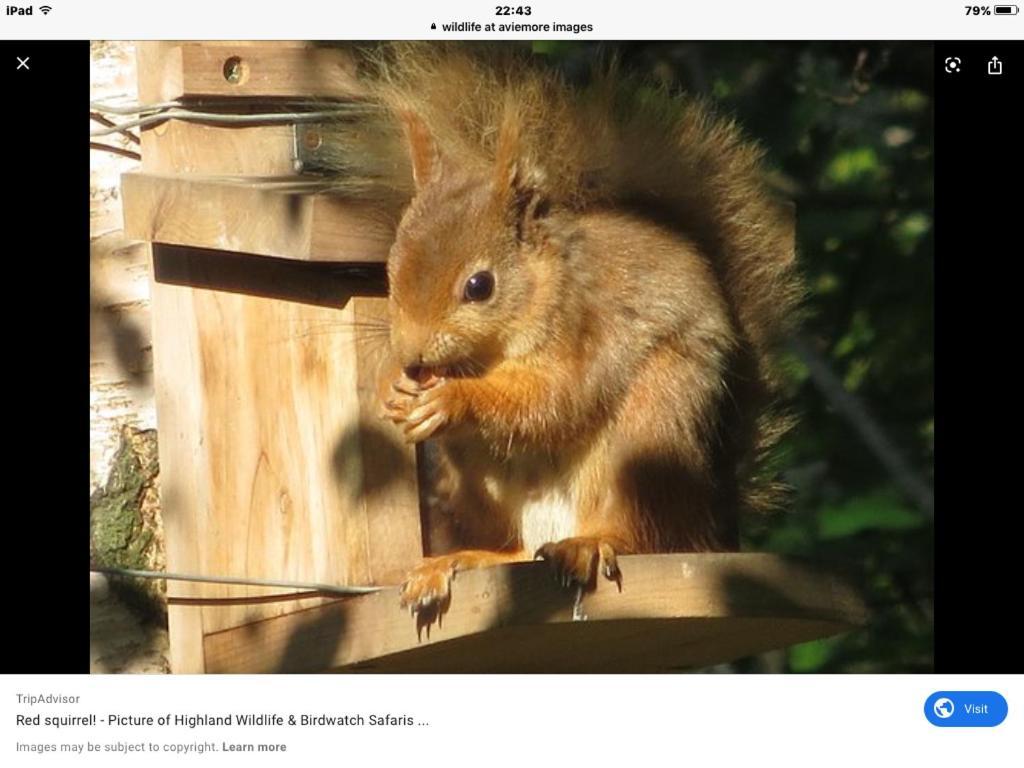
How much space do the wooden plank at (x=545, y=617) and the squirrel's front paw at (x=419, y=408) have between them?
24 centimetres

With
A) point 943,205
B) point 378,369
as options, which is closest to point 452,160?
point 378,369

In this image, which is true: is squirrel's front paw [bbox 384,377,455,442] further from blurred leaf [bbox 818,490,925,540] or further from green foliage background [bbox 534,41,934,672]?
blurred leaf [bbox 818,490,925,540]

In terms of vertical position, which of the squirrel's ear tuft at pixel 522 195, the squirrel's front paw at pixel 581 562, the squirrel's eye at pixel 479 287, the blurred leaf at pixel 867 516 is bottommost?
the squirrel's front paw at pixel 581 562

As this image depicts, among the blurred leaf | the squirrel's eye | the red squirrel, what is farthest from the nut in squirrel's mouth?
the blurred leaf

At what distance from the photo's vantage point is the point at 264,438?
249 cm

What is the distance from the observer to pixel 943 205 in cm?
269

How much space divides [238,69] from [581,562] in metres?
0.86

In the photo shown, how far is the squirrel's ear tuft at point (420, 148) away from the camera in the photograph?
258cm

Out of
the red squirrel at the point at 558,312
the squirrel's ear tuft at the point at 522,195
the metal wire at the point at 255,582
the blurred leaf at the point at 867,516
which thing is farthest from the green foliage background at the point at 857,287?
the metal wire at the point at 255,582

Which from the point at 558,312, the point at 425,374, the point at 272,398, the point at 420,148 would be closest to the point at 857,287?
the point at 558,312

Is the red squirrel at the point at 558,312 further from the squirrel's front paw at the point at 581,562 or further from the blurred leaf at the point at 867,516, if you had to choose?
the blurred leaf at the point at 867,516

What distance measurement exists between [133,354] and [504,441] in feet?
2.08

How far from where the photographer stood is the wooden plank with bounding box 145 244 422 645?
2.42 metres

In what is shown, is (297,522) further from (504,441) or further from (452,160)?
(452,160)
